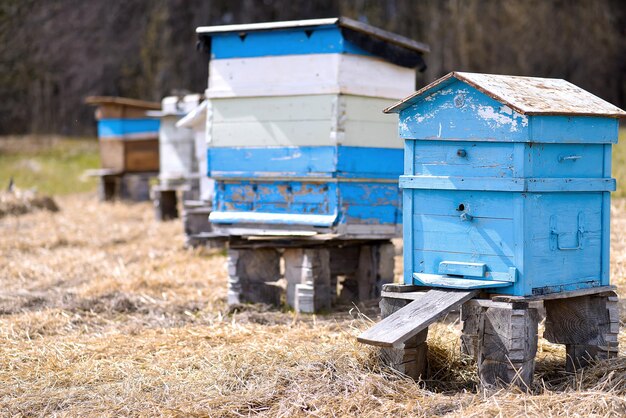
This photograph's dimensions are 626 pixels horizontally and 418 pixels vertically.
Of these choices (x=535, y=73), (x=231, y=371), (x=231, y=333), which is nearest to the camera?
(x=231, y=371)

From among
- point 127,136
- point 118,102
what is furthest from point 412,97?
point 127,136

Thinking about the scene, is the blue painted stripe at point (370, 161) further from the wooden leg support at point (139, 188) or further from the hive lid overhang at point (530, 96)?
the wooden leg support at point (139, 188)

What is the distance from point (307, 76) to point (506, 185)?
2785 millimetres

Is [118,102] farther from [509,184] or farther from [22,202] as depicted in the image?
[509,184]

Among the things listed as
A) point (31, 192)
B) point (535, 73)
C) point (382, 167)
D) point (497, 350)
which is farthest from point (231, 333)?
point (535, 73)

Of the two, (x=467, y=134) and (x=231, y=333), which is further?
(x=231, y=333)

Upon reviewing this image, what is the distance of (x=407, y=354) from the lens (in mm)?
4898

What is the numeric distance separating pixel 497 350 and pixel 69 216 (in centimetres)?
1081

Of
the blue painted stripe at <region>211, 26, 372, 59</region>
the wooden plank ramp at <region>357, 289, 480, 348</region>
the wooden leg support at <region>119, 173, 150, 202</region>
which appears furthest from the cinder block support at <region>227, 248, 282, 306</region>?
the wooden leg support at <region>119, 173, 150, 202</region>

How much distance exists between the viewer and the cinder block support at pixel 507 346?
4633mm

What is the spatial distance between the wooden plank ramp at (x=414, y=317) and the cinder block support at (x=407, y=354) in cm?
17

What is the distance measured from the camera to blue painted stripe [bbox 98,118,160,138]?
1514 cm

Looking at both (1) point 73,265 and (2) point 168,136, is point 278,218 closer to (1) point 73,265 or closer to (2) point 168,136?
(1) point 73,265

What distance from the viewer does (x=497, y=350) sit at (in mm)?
4688
